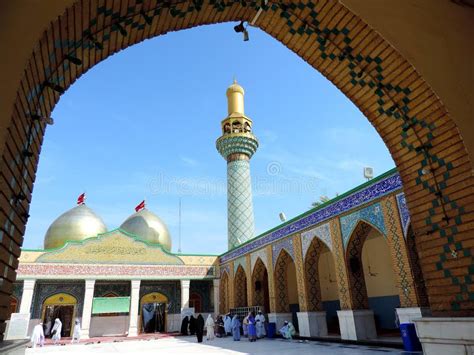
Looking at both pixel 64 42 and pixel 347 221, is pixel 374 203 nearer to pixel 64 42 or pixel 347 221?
pixel 347 221

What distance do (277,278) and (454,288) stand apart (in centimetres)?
970

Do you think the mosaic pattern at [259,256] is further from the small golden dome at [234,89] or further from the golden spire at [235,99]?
the small golden dome at [234,89]

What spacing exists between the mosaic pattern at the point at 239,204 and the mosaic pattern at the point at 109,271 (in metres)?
2.02

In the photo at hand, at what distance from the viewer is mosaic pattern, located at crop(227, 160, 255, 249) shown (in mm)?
17381

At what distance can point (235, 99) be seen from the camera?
2072cm

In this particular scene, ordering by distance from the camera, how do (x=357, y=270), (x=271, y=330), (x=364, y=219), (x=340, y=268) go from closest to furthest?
(x=364, y=219), (x=357, y=270), (x=340, y=268), (x=271, y=330)

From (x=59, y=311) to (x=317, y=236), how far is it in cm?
1439

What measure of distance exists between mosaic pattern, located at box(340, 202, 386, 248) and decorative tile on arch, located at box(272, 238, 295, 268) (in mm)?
2581

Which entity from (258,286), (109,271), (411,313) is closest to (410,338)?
(411,313)

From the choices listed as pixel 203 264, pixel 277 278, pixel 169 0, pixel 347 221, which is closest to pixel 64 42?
pixel 169 0

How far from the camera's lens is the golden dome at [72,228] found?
18.0m

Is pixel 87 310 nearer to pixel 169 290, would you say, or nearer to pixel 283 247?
pixel 169 290

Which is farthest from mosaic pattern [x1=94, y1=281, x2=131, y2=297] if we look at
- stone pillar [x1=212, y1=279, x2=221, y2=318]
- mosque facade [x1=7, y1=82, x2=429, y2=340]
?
stone pillar [x1=212, y1=279, x2=221, y2=318]

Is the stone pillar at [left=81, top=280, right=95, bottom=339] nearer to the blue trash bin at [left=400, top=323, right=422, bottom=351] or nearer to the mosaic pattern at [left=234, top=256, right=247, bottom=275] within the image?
the mosaic pattern at [left=234, top=256, right=247, bottom=275]
